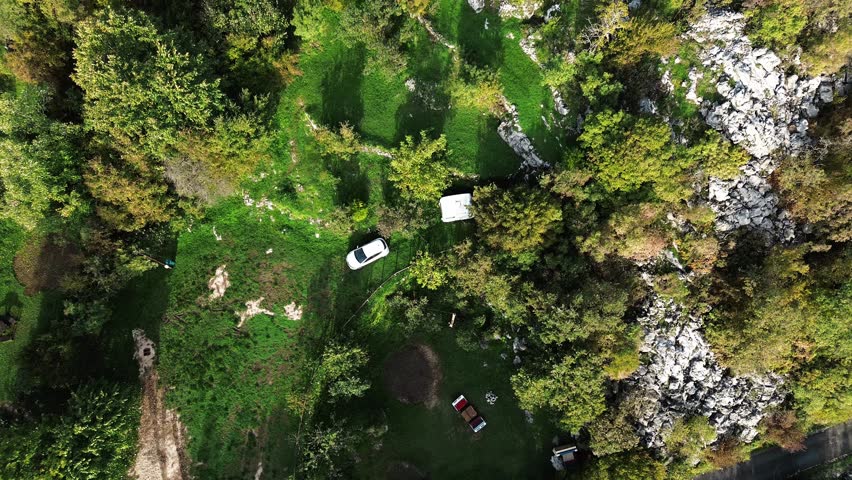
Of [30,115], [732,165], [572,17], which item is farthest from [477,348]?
[30,115]

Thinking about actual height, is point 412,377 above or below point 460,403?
above

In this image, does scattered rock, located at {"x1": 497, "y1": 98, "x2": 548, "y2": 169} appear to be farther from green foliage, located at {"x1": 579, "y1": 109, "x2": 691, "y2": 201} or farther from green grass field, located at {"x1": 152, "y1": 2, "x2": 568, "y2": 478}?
green foliage, located at {"x1": 579, "y1": 109, "x2": 691, "y2": 201}

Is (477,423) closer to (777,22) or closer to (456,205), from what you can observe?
(456,205)

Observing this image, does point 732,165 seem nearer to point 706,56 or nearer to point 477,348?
point 706,56

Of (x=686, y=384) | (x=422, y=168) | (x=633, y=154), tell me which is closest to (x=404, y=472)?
(x=686, y=384)

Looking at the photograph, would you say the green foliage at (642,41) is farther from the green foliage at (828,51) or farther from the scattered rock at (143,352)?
the scattered rock at (143,352)

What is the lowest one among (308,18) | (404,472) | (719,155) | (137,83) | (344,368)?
(404,472)

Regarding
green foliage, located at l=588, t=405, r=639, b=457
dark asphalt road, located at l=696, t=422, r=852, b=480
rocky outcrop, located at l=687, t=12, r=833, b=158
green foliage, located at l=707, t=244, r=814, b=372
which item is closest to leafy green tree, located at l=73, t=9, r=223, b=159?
green foliage, located at l=588, t=405, r=639, b=457
